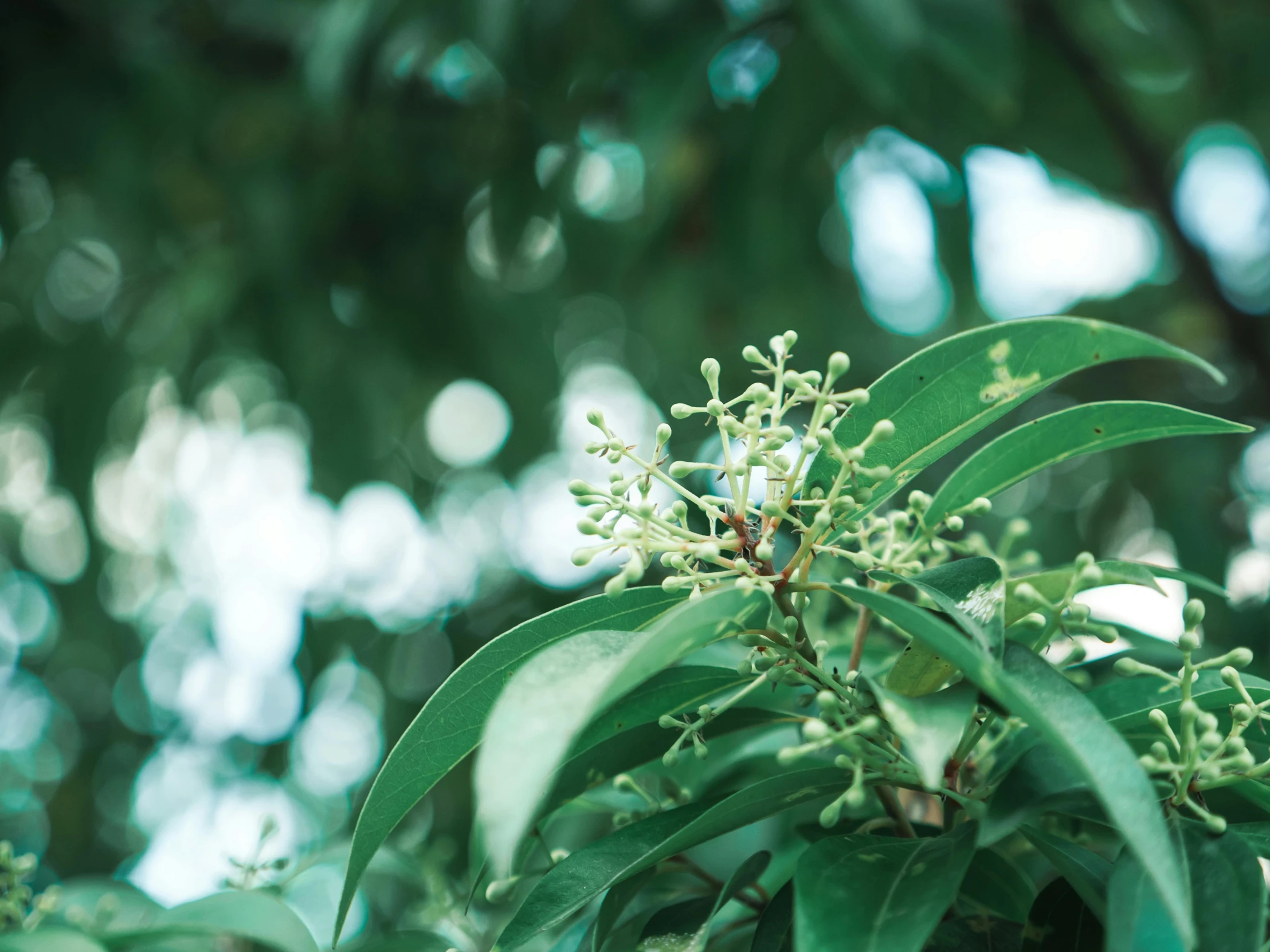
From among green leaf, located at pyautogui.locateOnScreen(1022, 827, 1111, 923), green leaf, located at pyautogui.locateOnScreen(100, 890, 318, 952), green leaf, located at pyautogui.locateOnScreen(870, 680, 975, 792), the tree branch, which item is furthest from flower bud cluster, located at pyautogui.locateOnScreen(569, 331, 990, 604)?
the tree branch

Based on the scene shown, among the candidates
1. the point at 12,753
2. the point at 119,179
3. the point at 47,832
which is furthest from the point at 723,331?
the point at 12,753

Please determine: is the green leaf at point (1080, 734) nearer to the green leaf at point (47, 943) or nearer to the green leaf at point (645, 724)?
the green leaf at point (645, 724)

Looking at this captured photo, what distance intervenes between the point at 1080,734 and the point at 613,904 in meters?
0.38

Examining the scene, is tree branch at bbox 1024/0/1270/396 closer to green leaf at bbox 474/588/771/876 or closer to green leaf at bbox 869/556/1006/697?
green leaf at bbox 869/556/1006/697

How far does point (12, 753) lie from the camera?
4645 millimetres

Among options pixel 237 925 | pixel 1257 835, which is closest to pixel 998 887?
pixel 1257 835

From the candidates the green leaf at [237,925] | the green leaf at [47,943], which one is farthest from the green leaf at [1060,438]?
the green leaf at [47,943]

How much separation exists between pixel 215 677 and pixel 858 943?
365 cm

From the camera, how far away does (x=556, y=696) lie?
1.51 feet

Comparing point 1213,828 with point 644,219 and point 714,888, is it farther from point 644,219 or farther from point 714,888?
point 644,219

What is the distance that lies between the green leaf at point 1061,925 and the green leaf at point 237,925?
1.69 feet

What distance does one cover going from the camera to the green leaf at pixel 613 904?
0.69 m

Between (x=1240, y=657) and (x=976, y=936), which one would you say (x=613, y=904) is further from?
(x=1240, y=657)

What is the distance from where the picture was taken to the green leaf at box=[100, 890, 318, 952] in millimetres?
710
